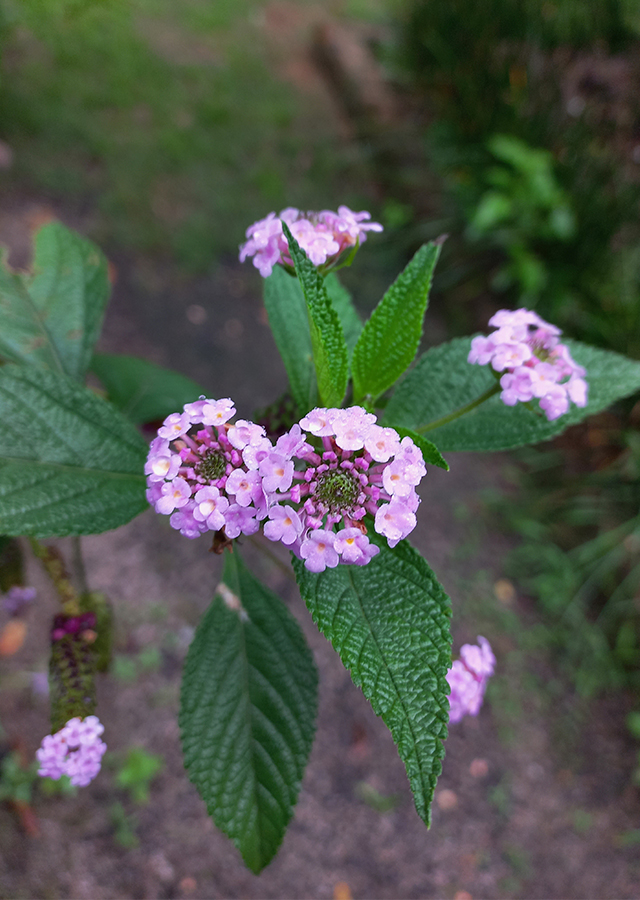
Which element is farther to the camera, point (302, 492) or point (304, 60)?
point (304, 60)

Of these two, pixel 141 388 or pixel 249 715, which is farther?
pixel 141 388

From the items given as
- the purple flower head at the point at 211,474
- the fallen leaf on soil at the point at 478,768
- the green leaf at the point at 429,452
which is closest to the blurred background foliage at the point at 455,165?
the fallen leaf on soil at the point at 478,768

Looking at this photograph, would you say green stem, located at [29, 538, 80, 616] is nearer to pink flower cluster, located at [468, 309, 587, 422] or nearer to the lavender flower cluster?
the lavender flower cluster

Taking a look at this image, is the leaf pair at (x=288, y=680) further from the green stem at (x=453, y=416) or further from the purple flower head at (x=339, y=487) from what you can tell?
the green stem at (x=453, y=416)

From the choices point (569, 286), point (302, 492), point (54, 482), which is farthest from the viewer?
point (569, 286)

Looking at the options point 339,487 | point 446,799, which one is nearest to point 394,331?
point 339,487

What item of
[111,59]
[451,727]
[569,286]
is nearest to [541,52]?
[569,286]

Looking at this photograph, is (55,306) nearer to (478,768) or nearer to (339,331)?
(339,331)

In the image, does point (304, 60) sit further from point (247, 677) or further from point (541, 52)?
point (247, 677)
